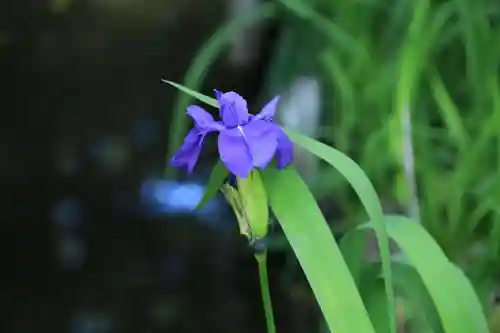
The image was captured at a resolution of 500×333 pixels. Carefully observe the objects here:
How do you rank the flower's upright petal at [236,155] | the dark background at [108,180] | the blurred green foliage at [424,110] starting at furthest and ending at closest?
the dark background at [108,180]
the blurred green foliage at [424,110]
the flower's upright petal at [236,155]

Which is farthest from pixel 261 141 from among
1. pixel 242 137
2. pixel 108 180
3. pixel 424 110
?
pixel 108 180

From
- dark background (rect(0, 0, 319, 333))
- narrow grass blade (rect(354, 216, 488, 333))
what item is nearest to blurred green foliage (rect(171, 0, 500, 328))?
narrow grass blade (rect(354, 216, 488, 333))

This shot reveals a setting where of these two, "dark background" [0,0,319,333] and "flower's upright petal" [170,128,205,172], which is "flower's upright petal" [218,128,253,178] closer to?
"flower's upright petal" [170,128,205,172]

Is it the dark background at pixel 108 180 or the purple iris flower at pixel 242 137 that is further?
the dark background at pixel 108 180

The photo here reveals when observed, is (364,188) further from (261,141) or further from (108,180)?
(108,180)

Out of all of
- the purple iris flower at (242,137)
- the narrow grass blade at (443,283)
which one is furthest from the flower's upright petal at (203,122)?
the narrow grass blade at (443,283)

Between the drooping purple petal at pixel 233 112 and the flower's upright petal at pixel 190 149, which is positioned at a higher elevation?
the drooping purple petal at pixel 233 112

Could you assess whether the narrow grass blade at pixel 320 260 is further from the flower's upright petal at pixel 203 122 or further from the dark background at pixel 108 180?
the dark background at pixel 108 180

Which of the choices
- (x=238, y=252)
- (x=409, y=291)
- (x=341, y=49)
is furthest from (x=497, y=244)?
(x=238, y=252)
